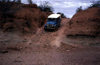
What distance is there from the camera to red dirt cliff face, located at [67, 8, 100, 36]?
93.0 feet

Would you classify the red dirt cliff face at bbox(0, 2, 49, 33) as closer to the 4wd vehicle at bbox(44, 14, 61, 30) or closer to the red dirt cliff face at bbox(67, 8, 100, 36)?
the 4wd vehicle at bbox(44, 14, 61, 30)

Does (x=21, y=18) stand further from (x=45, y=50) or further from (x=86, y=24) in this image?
(x=45, y=50)

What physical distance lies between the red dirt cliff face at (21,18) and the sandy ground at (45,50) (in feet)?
7.16

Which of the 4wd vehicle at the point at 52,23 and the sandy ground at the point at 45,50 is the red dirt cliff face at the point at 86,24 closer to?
the sandy ground at the point at 45,50

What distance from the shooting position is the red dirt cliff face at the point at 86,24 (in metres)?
28.3

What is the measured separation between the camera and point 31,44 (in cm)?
2662

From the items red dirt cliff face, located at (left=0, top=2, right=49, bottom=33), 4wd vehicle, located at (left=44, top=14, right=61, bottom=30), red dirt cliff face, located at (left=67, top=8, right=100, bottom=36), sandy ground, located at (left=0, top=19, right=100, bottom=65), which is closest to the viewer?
sandy ground, located at (left=0, top=19, right=100, bottom=65)

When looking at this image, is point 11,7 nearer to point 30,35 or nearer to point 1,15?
point 1,15

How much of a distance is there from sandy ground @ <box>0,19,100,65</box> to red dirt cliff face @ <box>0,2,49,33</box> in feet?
7.16

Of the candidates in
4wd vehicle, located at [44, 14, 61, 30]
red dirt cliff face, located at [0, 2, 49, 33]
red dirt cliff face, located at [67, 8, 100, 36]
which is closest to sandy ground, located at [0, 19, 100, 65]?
4wd vehicle, located at [44, 14, 61, 30]

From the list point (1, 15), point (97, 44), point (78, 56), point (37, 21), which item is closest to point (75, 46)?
point (97, 44)

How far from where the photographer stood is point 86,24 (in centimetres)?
2997

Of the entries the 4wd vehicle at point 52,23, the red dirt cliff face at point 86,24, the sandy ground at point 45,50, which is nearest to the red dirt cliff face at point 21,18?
the sandy ground at point 45,50

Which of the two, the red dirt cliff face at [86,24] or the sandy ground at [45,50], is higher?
the red dirt cliff face at [86,24]
